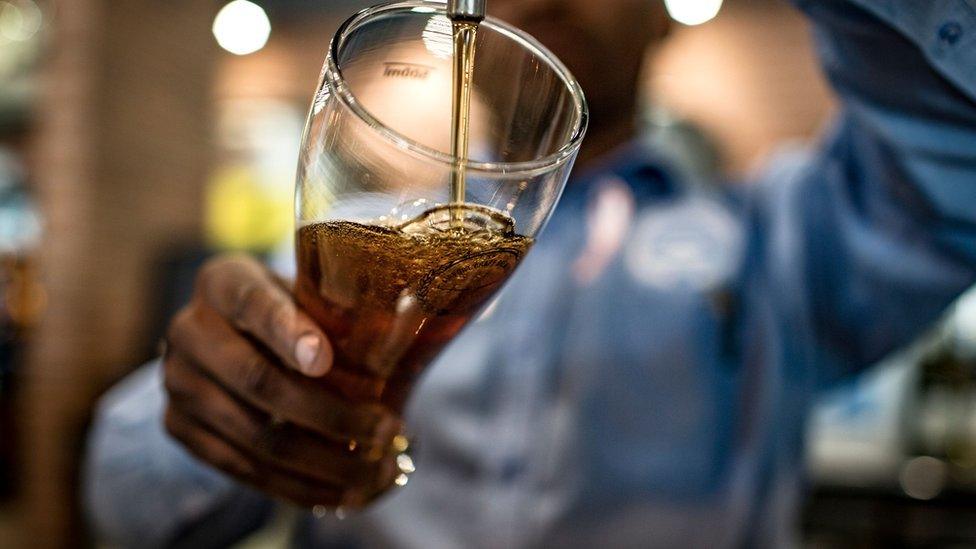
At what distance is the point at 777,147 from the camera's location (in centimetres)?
517

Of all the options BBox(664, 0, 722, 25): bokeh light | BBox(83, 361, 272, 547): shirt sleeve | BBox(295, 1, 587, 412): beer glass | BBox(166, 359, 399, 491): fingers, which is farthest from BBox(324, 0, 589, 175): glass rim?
BBox(664, 0, 722, 25): bokeh light

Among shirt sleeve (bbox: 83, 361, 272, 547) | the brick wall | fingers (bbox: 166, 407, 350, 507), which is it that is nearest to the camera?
fingers (bbox: 166, 407, 350, 507)

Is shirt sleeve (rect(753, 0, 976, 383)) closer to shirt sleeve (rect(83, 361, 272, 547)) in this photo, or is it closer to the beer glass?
the beer glass

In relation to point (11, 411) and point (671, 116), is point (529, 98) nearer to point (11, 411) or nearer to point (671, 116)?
point (11, 411)

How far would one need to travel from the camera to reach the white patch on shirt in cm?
157

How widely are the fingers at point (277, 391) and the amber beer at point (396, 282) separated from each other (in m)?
0.02

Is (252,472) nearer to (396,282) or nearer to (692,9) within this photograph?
(396,282)

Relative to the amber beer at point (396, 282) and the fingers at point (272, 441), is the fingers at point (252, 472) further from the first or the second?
the amber beer at point (396, 282)

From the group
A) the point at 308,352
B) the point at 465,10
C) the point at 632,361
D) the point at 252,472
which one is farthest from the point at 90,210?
the point at 465,10

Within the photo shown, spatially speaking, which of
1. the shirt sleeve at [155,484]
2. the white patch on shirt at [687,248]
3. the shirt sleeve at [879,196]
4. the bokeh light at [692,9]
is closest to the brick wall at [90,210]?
the bokeh light at [692,9]

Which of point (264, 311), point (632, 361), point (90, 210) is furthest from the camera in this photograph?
point (90, 210)

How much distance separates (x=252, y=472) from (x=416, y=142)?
15.3 inches

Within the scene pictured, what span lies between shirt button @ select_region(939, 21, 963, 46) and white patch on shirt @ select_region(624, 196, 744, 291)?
2.57 ft

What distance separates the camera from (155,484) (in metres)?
1.38
